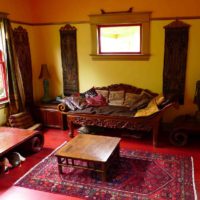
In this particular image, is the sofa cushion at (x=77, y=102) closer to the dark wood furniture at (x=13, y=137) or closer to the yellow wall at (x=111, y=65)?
the yellow wall at (x=111, y=65)

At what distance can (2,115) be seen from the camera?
4.27 m

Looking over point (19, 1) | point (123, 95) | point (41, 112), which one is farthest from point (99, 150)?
point (19, 1)

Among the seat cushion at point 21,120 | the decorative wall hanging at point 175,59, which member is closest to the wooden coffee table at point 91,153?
the seat cushion at point 21,120

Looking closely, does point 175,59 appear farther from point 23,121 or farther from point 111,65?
point 23,121

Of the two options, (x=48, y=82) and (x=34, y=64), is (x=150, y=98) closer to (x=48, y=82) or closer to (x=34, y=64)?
(x=48, y=82)

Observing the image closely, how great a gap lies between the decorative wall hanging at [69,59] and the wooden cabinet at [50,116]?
599 millimetres

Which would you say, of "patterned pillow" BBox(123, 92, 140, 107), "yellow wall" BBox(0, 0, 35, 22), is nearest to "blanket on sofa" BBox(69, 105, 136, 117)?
"patterned pillow" BBox(123, 92, 140, 107)

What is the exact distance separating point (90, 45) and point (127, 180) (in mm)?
2875

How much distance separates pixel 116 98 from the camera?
454cm

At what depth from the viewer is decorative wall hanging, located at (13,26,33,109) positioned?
4.46 metres

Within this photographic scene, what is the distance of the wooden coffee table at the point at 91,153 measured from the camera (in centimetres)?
277

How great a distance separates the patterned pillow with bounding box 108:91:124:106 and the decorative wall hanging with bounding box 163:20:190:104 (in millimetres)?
838

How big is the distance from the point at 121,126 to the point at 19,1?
10.3 ft

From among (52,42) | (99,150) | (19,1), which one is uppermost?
(19,1)
